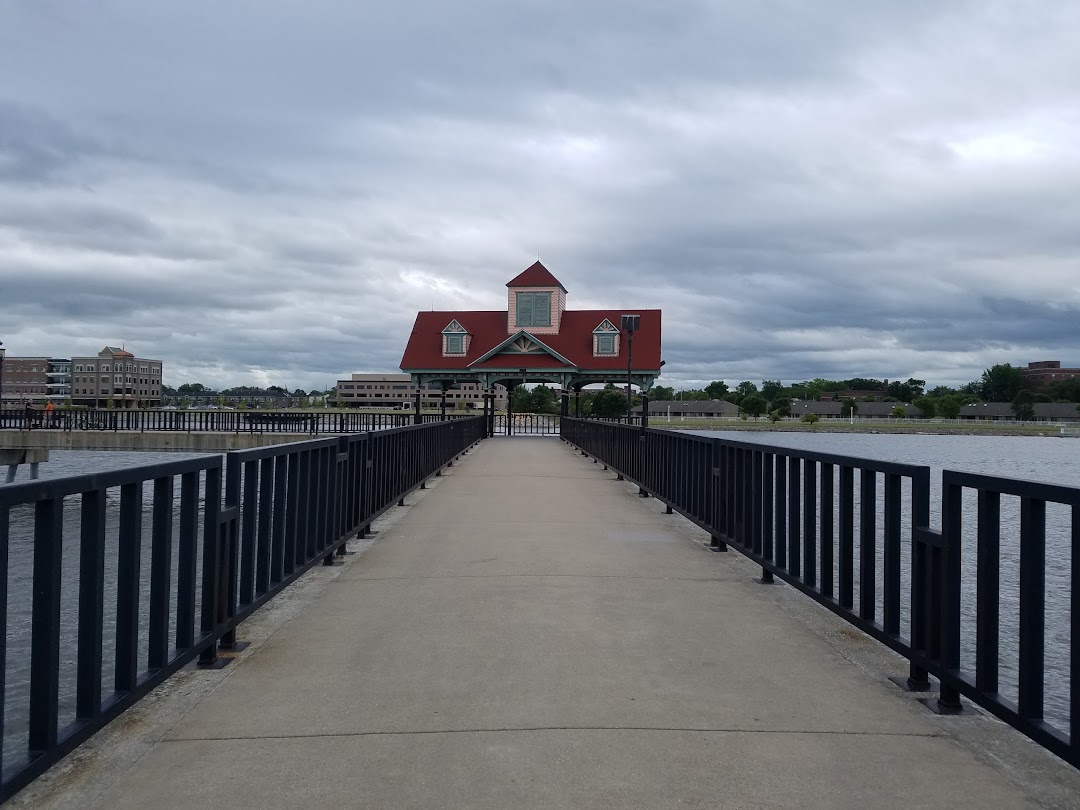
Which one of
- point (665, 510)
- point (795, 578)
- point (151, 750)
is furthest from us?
point (665, 510)

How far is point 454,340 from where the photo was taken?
147 feet

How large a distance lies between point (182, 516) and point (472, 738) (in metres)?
1.89

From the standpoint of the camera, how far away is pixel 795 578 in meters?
5.96

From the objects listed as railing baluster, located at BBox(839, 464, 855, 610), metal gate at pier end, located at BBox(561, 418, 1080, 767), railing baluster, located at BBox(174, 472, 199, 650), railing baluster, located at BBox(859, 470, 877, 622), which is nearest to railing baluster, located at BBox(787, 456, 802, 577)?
metal gate at pier end, located at BBox(561, 418, 1080, 767)

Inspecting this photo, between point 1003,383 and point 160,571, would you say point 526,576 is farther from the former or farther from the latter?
point 1003,383

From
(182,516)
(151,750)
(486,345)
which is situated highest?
(486,345)

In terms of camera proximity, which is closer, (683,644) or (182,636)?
(182,636)

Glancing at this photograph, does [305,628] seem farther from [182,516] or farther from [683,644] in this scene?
[683,644]

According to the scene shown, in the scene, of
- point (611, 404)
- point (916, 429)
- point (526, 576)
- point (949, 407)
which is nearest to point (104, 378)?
point (611, 404)

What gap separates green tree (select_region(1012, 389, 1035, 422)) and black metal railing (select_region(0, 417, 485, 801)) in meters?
164

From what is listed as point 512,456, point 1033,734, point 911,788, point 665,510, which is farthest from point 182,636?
point 512,456

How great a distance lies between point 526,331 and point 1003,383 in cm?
16709

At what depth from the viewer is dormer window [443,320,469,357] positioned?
147 ft

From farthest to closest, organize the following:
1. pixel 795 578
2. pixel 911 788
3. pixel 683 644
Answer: pixel 795 578
pixel 683 644
pixel 911 788
